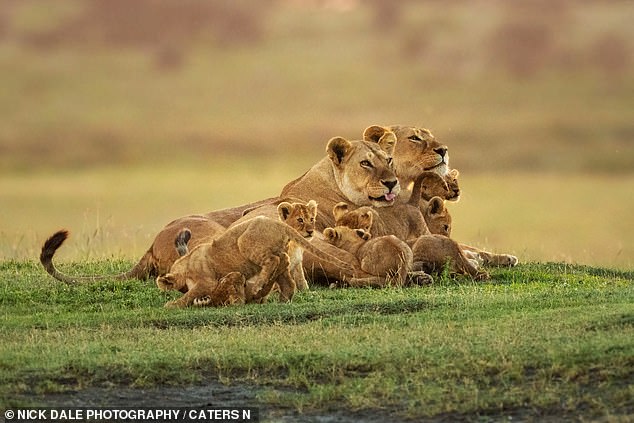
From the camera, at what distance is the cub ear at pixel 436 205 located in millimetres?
Answer: 13641

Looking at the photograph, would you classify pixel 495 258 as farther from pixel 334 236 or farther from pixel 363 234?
pixel 334 236

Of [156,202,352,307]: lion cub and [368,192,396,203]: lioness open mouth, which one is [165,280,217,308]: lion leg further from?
[368,192,396,203]: lioness open mouth

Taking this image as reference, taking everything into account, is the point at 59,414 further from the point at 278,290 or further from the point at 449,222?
the point at 449,222

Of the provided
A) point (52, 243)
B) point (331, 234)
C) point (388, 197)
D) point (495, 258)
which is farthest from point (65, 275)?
point (495, 258)

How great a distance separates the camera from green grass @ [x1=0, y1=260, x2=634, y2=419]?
26.0 ft

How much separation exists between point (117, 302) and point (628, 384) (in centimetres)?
519

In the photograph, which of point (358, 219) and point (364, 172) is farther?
point (364, 172)

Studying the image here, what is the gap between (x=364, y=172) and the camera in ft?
44.4

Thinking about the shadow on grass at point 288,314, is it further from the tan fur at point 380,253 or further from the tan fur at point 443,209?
the tan fur at point 443,209

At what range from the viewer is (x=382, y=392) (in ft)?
26.4


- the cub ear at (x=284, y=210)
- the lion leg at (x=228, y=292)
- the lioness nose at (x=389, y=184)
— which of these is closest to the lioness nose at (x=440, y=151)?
the lioness nose at (x=389, y=184)

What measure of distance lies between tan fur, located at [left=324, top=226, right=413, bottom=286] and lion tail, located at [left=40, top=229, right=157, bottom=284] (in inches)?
73.7

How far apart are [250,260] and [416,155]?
3923 mm

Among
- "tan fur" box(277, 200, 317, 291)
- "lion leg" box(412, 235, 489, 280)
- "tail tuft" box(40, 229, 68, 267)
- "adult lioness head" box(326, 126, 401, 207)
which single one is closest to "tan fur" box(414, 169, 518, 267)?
"adult lioness head" box(326, 126, 401, 207)
